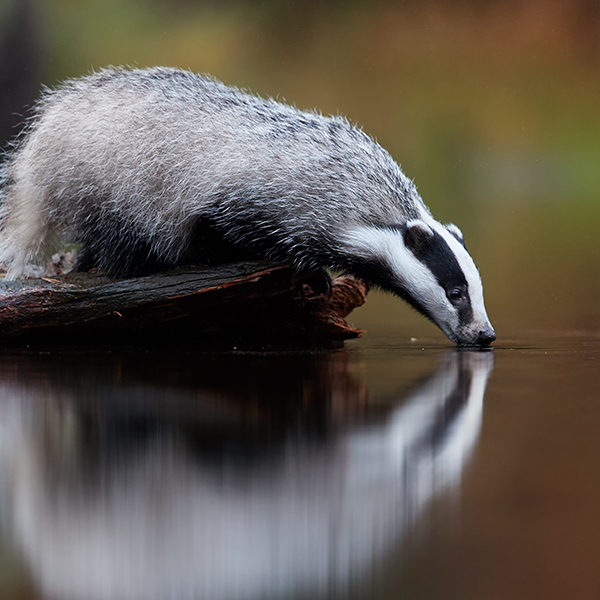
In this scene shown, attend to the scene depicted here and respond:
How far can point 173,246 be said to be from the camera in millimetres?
3068

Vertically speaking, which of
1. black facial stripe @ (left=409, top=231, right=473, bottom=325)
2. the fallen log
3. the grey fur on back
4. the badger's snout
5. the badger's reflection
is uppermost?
the grey fur on back

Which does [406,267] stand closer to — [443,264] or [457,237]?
[443,264]

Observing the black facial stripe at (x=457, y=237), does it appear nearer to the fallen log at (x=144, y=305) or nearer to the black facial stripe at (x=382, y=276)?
the black facial stripe at (x=382, y=276)

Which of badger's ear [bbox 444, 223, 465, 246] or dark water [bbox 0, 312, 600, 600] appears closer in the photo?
dark water [bbox 0, 312, 600, 600]

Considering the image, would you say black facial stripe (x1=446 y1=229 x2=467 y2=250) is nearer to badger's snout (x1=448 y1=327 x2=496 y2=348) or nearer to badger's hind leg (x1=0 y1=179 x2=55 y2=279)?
badger's snout (x1=448 y1=327 x2=496 y2=348)

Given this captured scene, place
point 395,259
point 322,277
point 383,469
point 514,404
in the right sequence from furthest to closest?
1. point 322,277
2. point 395,259
3. point 514,404
4. point 383,469

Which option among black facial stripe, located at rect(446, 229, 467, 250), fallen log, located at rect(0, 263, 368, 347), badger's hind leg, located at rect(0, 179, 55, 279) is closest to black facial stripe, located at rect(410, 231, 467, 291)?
black facial stripe, located at rect(446, 229, 467, 250)

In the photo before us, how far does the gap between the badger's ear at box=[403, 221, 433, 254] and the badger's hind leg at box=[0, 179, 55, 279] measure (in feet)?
5.03

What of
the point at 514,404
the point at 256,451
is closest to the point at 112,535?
the point at 256,451

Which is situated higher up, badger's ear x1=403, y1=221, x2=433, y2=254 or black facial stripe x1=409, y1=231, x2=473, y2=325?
badger's ear x1=403, y1=221, x2=433, y2=254

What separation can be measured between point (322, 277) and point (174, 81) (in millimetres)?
1048

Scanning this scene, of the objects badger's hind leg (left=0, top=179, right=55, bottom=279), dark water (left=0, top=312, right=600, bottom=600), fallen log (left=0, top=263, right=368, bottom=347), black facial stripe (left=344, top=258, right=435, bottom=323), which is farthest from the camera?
badger's hind leg (left=0, top=179, right=55, bottom=279)

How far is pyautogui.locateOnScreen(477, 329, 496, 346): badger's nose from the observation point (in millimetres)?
2889

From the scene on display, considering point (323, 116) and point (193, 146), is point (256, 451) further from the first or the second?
point (323, 116)
